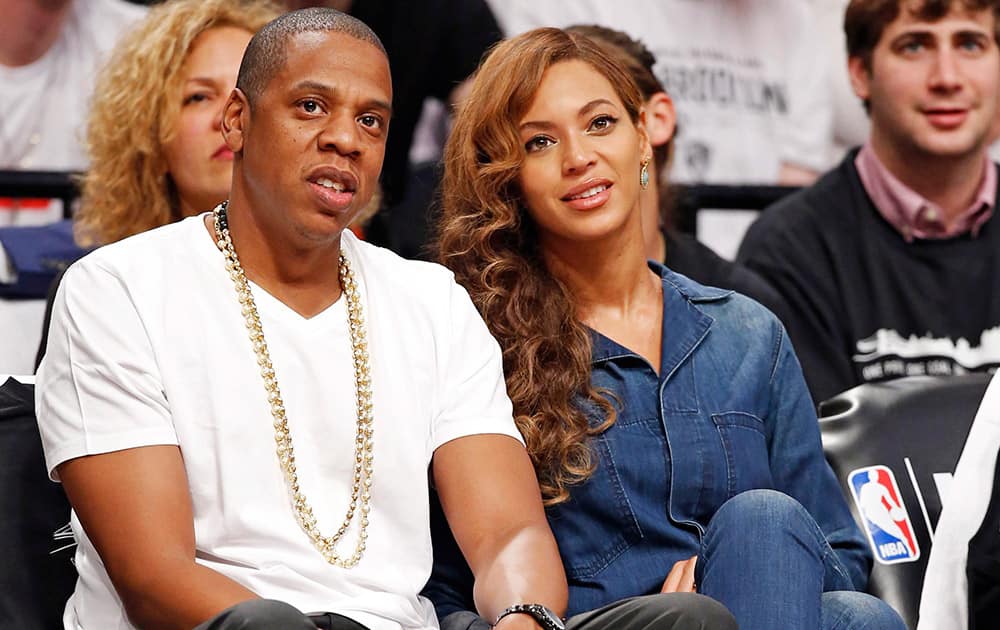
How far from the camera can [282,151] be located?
1.93 m

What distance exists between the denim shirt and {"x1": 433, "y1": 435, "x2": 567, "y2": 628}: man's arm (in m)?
0.16

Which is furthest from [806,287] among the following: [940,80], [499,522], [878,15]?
[499,522]

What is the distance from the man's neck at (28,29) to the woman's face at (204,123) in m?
0.66

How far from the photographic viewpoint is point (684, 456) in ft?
7.09

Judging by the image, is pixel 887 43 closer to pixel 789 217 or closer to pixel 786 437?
pixel 789 217

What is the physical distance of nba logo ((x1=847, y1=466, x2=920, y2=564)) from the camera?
2367 millimetres

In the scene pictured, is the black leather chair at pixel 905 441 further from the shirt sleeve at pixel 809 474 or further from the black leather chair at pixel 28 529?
the black leather chair at pixel 28 529

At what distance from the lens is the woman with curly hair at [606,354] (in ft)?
7.00


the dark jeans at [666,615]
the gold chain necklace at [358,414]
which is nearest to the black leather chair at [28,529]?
the gold chain necklace at [358,414]

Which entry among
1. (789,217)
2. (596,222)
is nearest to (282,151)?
(596,222)

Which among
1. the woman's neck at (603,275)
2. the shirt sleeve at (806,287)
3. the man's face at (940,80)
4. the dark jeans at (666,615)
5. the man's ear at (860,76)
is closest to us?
the dark jeans at (666,615)

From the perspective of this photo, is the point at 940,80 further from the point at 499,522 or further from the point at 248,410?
the point at 248,410

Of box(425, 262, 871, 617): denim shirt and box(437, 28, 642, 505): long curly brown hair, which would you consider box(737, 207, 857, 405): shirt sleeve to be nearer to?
box(425, 262, 871, 617): denim shirt

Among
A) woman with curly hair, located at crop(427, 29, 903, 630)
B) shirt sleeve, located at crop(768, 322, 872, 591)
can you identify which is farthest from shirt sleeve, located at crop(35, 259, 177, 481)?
shirt sleeve, located at crop(768, 322, 872, 591)
